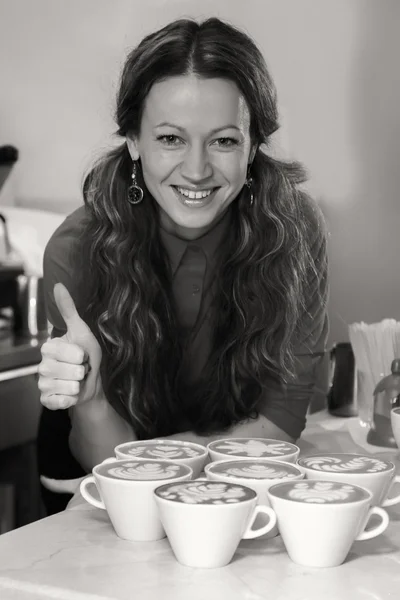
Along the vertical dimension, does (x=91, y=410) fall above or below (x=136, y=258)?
below

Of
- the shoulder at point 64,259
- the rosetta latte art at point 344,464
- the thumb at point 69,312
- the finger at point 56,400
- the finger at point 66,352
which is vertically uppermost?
the shoulder at point 64,259

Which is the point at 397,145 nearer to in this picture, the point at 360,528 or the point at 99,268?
the point at 99,268

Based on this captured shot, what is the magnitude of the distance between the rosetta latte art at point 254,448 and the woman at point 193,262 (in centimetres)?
33

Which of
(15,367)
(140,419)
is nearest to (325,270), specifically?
(140,419)

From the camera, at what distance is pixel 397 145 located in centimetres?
229

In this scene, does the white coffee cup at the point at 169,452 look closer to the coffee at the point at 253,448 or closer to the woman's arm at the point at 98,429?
the coffee at the point at 253,448

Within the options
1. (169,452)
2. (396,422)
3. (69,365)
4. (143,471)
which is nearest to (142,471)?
(143,471)

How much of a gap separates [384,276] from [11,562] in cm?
169

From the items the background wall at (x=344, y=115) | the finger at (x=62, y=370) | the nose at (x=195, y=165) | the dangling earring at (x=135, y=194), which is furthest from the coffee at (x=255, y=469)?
the background wall at (x=344, y=115)

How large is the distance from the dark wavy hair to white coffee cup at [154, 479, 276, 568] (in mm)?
661

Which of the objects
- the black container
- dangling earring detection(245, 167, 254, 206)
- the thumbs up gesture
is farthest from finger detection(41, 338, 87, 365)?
the black container

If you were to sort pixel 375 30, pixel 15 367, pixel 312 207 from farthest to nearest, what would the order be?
pixel 15 367
pixel 375 30
pixel 312 207

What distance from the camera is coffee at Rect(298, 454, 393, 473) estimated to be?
0.96 m

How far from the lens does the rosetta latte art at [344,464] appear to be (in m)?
0.96
